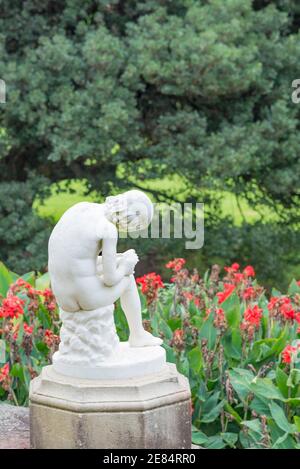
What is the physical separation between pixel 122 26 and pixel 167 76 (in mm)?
1157

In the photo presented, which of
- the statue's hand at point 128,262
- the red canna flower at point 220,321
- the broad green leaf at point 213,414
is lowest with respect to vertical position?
the broad green leaf at point 213,414

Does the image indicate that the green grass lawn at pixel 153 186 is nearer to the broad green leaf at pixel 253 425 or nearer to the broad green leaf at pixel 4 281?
the broad green leaf at pixel 4 281

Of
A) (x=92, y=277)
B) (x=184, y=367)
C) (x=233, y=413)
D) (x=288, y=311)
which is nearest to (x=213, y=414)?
(x=233, y=413)

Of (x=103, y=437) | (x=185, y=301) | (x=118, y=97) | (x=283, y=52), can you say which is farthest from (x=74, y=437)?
(x=283, y=52)

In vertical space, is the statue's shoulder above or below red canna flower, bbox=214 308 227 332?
above

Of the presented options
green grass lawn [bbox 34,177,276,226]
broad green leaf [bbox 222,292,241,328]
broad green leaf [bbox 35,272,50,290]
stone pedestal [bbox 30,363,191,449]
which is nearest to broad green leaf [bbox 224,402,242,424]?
broad green leaf [bbox 222,292,241,328]

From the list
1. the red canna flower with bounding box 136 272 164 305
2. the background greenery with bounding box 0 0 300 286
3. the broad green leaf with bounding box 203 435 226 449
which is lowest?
the broad green leaf with bounding box 203 435 226 449

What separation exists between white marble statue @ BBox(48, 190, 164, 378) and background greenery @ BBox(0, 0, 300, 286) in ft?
14.4

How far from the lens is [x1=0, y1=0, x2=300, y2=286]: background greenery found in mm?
8852

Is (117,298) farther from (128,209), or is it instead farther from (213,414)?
(213,414)

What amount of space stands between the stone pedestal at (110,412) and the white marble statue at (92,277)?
0.35ft

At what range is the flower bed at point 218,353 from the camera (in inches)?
202

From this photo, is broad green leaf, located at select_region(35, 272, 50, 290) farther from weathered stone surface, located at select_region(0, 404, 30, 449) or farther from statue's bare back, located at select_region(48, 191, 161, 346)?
statue's bare back, located at select_region(48, 191, 161, 346)

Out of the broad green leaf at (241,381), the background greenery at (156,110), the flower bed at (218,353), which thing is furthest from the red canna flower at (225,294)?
the background greenery at (156,110)
